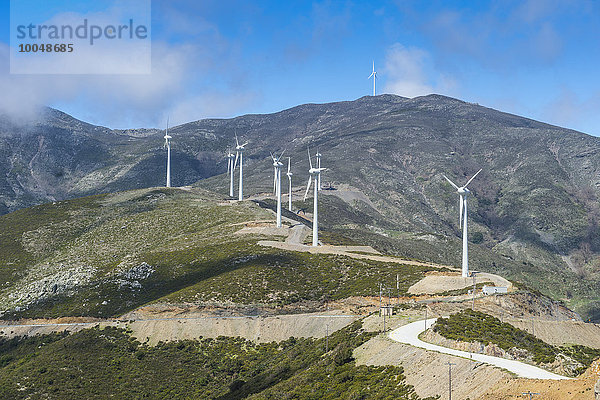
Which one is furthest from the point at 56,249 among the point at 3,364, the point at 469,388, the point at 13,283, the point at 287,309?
the point at 469,388

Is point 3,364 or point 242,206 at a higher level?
point 242,206

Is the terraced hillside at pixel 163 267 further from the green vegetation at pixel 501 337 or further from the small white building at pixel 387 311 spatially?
the green vegetation at pixel 501 337

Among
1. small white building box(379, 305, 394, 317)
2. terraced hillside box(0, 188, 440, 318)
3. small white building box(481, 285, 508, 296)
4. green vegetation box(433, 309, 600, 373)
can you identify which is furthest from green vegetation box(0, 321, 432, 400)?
small white building box(481, 285, 508, 296)

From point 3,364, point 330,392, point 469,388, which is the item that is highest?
point 469,388

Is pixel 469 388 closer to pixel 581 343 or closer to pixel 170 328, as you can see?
pixel 581 343

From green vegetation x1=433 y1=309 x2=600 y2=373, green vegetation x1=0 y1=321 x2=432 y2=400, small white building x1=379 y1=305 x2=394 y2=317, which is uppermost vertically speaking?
green vegetation x1=433 y1=309 x2=600 y2=373

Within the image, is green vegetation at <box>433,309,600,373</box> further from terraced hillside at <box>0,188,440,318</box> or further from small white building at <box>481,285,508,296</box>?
terraced hillside at <box>0,188,440,318</box>

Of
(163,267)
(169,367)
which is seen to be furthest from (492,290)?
(163,267)

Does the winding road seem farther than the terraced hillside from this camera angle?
No
